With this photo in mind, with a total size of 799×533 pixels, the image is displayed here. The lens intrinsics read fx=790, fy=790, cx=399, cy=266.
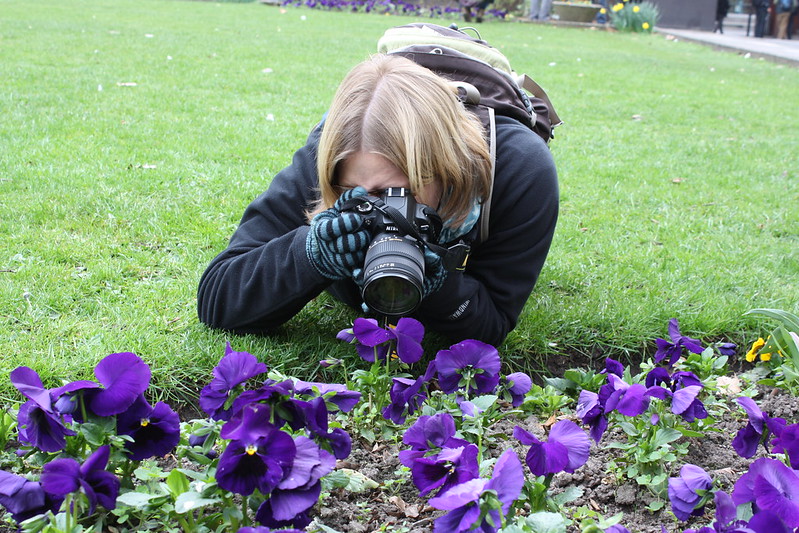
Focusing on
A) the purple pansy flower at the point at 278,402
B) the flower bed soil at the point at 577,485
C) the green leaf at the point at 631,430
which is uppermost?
the purple pansy flower at the point at 278,402

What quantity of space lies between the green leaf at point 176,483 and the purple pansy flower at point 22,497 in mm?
197

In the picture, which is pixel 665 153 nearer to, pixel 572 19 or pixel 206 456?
pixel 206 456

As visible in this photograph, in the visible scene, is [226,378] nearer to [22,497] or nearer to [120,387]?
[120,387]

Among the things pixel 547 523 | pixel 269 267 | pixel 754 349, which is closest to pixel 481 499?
pixel 547 523

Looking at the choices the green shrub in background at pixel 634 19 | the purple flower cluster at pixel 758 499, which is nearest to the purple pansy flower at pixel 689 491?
the purple flower cluster at pixel 758 499

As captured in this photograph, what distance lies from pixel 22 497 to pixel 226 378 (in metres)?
0.37

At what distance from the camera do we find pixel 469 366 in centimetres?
171

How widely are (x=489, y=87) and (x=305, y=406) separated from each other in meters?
1.30

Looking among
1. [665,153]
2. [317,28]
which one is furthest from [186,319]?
[317,28]

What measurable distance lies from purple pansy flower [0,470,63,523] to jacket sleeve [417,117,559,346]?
1.07 metres

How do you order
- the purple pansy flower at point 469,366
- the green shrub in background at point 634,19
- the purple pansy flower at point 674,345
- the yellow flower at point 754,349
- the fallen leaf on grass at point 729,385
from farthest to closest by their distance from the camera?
the green shrub in background at point 634,19 < the yellow flower at point 754,349 < the fallen leaf on grass at point 729,385 < the purple pansy flower at point 674,345 < the purple pansy flower at point 469,366

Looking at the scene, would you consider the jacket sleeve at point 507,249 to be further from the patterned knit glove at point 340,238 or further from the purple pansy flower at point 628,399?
the purple pansy flower at point 628,399

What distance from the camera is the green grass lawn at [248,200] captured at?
2393mm

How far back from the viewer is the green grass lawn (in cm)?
239
